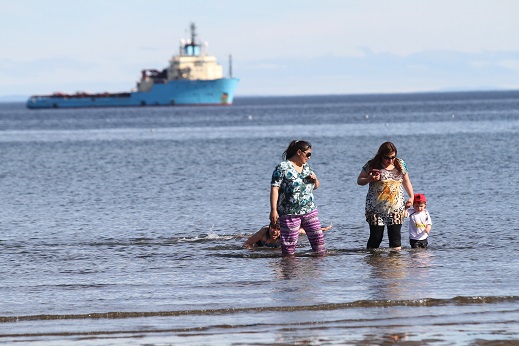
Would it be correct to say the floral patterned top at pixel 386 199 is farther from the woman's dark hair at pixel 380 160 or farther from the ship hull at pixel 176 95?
the ship hull at pixel 176 95

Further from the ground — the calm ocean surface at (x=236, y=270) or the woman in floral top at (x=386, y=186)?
the woman in floral top at (x=386, y=186)

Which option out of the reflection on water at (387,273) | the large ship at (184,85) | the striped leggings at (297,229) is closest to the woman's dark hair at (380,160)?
the striped leggings at (297,229)

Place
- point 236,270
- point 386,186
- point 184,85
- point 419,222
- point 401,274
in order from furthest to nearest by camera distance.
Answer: point 184,85 → point 419,222 → point 236,270 → point 386,186 → point 401,274

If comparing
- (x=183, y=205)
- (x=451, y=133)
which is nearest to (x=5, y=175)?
(x=183, y=205)

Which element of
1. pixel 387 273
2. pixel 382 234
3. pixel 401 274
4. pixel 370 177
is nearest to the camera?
pixel 401 274

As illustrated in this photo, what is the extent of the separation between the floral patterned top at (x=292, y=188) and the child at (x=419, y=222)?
61.9 inches

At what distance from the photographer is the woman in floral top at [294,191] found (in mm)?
12078

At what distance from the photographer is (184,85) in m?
142

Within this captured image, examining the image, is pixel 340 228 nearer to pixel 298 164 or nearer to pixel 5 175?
pixel 298 164

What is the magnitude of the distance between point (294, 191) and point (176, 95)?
441ft

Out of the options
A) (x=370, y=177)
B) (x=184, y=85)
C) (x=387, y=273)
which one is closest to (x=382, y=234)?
(x=370, y=177)

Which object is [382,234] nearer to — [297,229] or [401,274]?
[297,229]

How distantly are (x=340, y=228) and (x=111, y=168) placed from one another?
2152cm

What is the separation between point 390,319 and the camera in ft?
29.8
